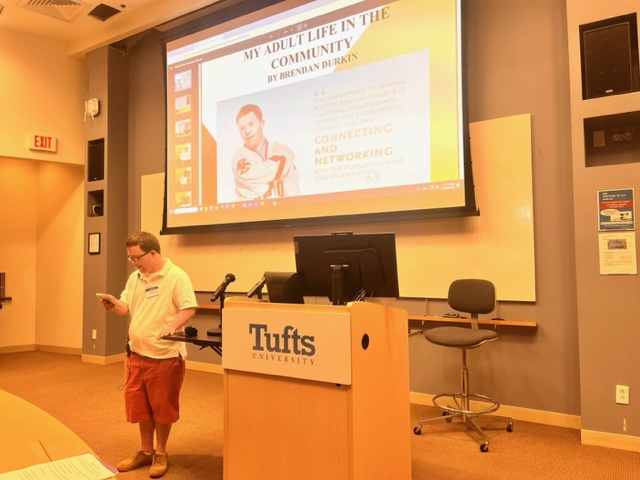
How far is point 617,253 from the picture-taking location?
3.07 metres

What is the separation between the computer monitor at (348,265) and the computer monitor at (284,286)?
2.2 inches

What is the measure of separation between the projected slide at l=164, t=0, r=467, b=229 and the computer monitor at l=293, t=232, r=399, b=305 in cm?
178

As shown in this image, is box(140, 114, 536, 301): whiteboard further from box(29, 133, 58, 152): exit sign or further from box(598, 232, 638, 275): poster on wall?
box(29, 133, 58, 152): exit sign

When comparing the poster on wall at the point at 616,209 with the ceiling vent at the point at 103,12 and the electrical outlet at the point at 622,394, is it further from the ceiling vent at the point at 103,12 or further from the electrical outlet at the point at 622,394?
the ceiling vent at the point at 103,12

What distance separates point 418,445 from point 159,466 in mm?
1597

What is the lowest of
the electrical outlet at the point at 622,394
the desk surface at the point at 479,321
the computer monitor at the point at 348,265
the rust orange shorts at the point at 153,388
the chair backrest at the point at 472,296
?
the electrical outlet at the point at 622,394

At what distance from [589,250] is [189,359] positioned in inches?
170

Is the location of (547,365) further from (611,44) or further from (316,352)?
(316,352)

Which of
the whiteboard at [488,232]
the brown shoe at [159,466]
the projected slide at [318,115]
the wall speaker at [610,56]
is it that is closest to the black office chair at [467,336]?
the whiteboard at [488,232]

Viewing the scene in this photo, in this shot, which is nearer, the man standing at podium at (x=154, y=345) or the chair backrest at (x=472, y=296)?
the man standing at podium at (x=154, y=345)

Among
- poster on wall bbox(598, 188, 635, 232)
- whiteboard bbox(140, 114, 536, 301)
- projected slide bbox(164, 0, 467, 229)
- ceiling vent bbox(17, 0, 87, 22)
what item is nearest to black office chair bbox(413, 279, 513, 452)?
whiteboard bbox(140, 114, 536, 301)

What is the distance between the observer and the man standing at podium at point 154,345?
271 cm

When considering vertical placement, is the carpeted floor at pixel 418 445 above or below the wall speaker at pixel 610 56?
below

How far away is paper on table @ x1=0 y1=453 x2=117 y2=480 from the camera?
0.99 meters
